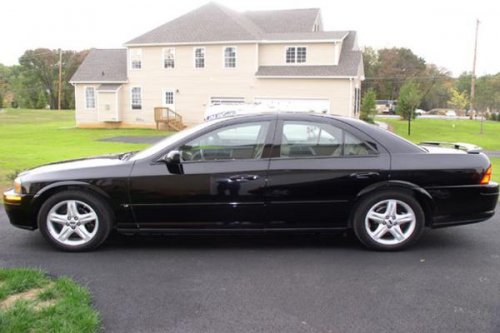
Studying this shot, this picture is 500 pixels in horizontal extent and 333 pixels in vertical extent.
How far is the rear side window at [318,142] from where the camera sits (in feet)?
15.9

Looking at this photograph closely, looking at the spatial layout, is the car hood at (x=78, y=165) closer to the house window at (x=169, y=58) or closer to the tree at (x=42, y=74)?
the house window at (x=169, y=58)

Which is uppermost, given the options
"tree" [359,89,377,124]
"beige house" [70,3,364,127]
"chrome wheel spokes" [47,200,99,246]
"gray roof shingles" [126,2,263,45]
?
"gray roof shingles" [126,2,263,45]

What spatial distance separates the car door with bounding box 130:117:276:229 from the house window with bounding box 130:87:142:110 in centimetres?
2904

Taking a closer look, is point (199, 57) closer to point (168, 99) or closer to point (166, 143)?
point (168, 99)

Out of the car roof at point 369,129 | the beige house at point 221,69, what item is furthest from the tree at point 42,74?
the car roof at point 369,129

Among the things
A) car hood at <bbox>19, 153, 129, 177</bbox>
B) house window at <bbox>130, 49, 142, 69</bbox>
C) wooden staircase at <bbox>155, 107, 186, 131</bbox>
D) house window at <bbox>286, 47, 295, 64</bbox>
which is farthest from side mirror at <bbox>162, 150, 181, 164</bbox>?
house window at <bbox>130, 49, 142, 69</bbox>

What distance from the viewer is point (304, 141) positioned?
488cm

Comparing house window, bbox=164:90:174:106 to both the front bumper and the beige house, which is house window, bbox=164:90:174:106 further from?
the front bumper

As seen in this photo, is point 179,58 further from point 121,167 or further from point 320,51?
point 121,167

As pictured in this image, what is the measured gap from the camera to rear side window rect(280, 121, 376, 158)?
15.9 ft

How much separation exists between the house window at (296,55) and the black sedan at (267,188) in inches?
1007

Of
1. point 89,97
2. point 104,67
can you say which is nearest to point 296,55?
point 104,67

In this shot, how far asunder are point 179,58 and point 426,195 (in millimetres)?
28213

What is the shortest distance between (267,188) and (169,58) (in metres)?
28.4
